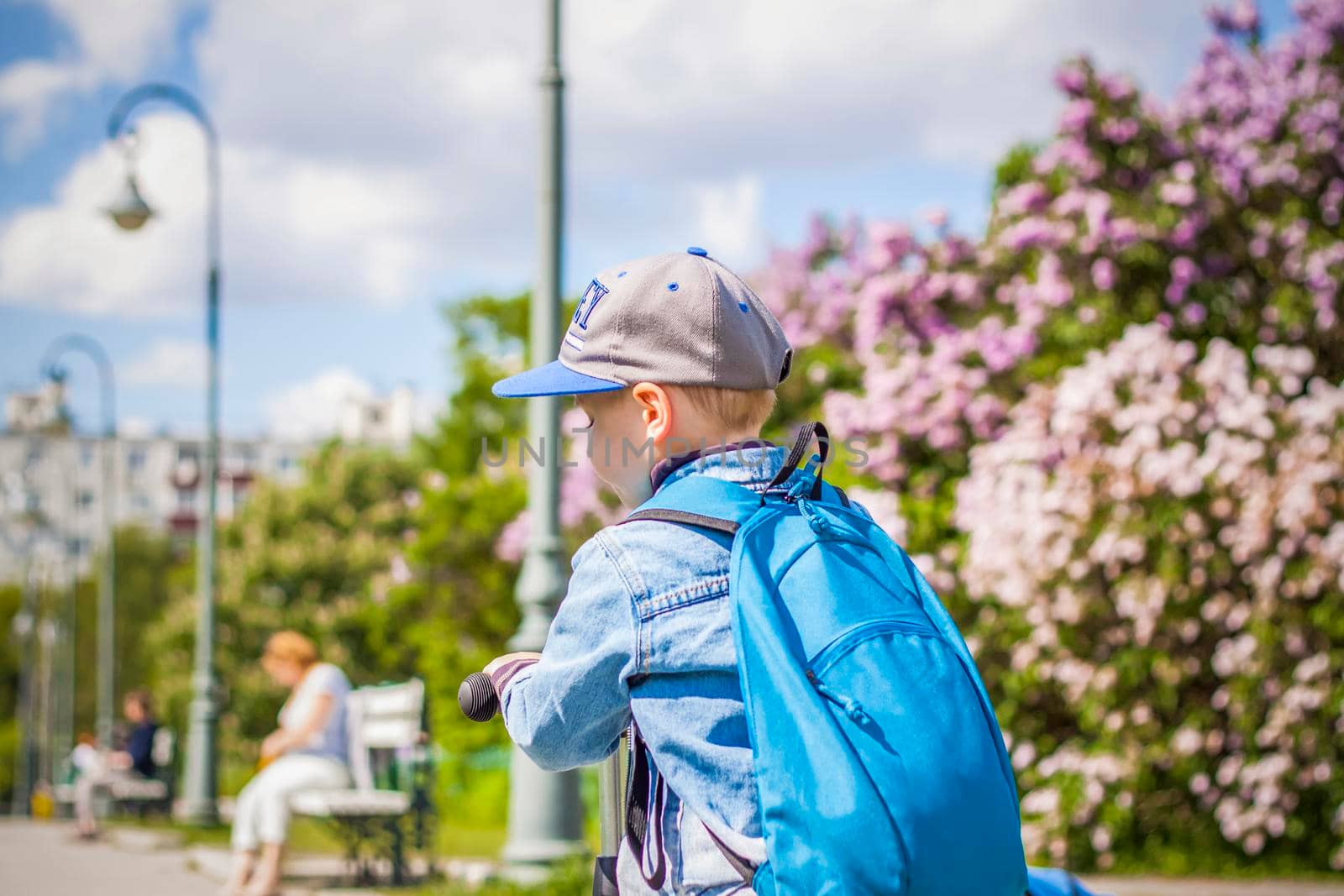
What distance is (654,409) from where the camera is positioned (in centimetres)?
193

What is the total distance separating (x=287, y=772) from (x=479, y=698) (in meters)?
6.49

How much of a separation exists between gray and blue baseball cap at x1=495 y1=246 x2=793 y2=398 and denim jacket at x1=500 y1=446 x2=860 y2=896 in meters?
0.22

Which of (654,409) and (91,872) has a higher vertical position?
(654,409)

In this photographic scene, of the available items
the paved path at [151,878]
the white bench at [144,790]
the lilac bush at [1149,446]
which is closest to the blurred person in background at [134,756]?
the white bench at [144,790]

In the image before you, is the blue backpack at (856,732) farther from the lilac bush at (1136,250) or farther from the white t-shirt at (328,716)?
the lilac bush at (1136,250)

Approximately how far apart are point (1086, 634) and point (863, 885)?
739 cm

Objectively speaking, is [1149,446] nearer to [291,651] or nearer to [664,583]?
[291,651]

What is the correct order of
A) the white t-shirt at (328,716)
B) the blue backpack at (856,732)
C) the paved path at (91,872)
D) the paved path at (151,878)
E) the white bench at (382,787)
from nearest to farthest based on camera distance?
1. the blue backpack at (856,732)
2. the paved path at (151,878)
3. the white bench at (382,787)
4. the white t-shirt at (328,716)
5. the paved path at (91,872)

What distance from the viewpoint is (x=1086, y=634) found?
28.1 ft

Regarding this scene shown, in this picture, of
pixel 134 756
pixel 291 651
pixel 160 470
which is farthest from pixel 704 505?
pixel 160 470

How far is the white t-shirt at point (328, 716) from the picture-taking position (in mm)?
8180

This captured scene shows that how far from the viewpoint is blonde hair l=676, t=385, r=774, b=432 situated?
1.93m

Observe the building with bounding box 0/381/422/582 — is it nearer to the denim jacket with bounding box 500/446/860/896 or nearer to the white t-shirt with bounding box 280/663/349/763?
the white t-shirt with bounding box 280/663/349/763

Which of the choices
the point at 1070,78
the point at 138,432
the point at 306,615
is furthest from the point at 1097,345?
the point at 138,432
